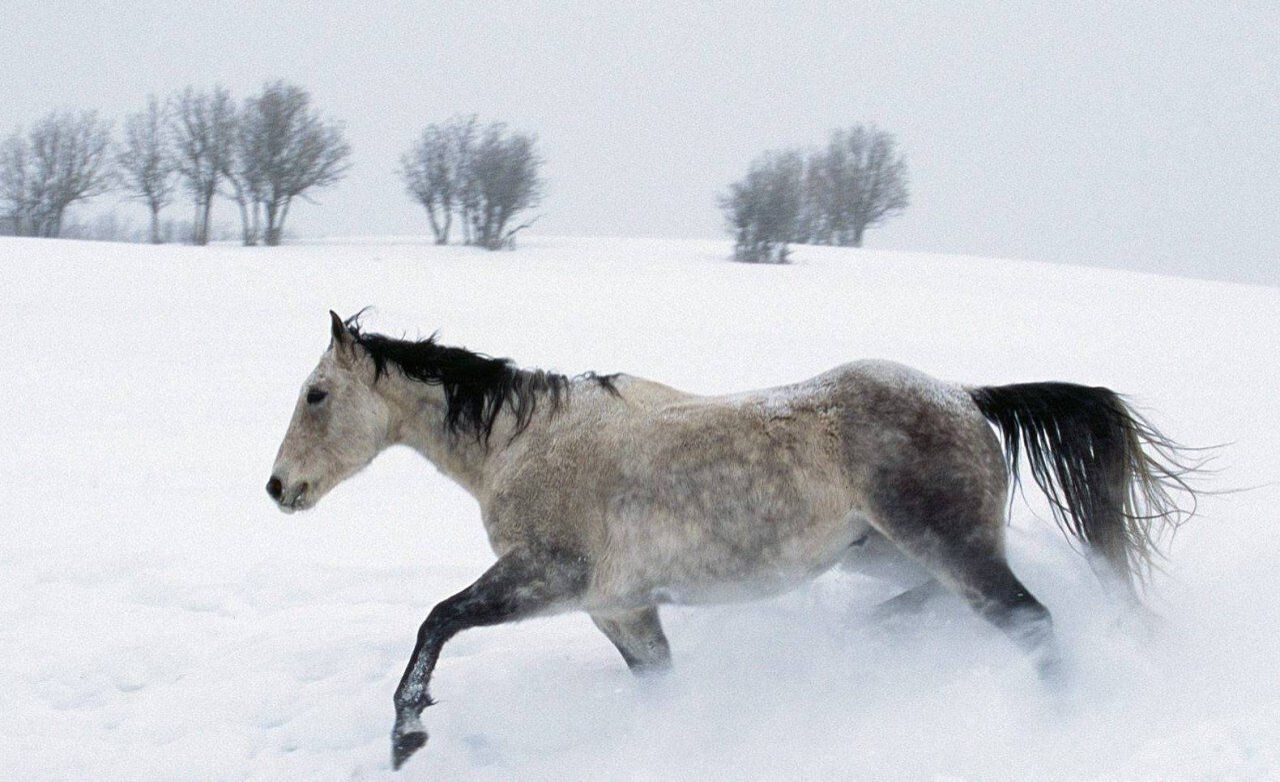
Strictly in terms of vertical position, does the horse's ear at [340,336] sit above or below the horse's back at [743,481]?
above

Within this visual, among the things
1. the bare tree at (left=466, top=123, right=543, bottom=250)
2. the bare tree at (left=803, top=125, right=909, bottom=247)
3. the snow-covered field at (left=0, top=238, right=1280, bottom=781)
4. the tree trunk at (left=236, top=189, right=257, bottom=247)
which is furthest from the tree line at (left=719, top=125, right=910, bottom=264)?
the snow-covered field at (left=0, top=238, right=1280, bottom=781)

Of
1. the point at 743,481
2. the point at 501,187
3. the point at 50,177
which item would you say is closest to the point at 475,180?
the point at 501,187

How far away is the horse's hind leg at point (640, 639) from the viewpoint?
445 centimetres

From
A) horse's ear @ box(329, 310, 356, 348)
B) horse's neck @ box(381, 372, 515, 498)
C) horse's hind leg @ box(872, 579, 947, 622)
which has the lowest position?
horse's hind leg @ box(872, 579, 947, 622)

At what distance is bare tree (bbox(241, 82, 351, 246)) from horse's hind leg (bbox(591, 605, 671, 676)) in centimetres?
4110

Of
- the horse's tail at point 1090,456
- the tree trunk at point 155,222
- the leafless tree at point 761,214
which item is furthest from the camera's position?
the tree trunk at point 155,222

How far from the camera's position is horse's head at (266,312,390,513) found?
14.7 feet

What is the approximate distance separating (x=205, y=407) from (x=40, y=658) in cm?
832

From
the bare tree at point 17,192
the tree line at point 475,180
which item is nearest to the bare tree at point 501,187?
the tree line at point 475,180

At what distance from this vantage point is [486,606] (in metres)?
3.94

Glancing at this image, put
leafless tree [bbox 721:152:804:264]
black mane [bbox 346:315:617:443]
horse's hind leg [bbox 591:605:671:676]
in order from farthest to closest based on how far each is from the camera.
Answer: leafless tree [bbox 721:152:804:264] → black mane [bbox 346:315:617:443] → horse's hind leg [bbox 591:605:671:676]

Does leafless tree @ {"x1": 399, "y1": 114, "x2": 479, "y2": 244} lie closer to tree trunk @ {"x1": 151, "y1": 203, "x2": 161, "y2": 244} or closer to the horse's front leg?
tree trunk @ {"x1": 151, "y1": 203, "x2": 161, "y2": 244}

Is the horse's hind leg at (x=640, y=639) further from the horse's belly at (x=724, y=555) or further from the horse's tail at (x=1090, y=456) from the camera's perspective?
the horse's tail at (x=1090, y=456)

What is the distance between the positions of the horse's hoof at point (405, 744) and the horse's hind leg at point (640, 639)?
99cm
